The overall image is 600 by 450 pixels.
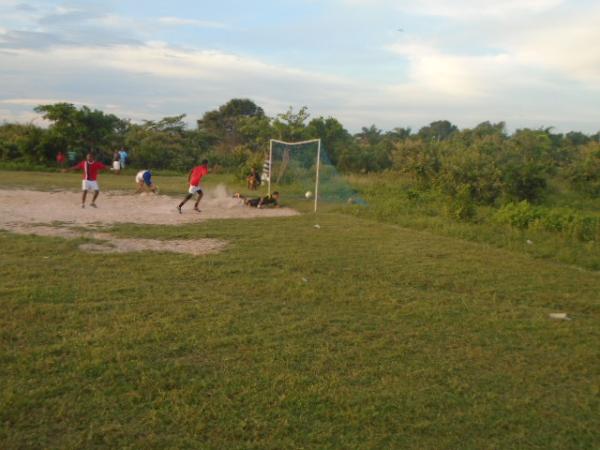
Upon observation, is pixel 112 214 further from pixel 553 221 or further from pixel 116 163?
pixel 116 163

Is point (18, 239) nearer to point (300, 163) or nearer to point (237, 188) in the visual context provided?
point (300, 163)

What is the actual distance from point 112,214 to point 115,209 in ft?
3.75

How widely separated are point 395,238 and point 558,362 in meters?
6.11

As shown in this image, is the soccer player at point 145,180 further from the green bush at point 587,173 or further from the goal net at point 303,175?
the green bush at point 587,173

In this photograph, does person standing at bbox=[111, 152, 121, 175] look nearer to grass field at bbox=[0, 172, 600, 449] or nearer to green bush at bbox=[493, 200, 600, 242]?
grass field at bbox=[0, 172, 600, 449]

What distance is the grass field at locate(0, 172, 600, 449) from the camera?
3.57 metres

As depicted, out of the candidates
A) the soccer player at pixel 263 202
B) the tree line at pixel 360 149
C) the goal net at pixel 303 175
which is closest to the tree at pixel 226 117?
the tree line at pixel 360 149

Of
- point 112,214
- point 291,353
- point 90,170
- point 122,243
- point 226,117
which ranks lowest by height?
point 291,353

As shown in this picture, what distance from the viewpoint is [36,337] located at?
190 inches

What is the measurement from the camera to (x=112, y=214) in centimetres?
1308

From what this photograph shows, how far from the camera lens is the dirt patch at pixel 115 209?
12.1 m

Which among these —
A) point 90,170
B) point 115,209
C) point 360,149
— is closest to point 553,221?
point 115,209

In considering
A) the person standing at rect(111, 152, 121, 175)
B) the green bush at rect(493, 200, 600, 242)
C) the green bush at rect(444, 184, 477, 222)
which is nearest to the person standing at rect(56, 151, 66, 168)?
the person standing at rect(111, 152, 121, 175)

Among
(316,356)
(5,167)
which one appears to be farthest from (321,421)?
(5,167)
